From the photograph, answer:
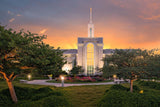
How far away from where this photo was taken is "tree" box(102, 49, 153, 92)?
1335 cm

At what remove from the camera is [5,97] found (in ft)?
38.7

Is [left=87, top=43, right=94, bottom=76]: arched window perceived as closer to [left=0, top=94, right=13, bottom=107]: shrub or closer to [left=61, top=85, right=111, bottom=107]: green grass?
[left=61, top=85, right=111, bottom=107]: green grass

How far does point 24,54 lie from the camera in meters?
9.80

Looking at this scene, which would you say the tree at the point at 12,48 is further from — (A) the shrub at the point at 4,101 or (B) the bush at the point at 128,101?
(B) the bush at the point at 128,101

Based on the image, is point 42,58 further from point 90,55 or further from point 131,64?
point 90,55

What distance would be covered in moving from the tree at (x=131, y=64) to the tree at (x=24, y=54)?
5722 millimetres

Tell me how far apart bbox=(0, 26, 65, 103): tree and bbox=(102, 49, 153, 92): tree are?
5722 millimetres

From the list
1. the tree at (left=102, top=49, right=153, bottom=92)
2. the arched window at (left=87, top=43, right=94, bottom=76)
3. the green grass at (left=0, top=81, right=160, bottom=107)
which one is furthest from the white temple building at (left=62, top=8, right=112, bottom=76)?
the tree at (left=102, top=49, right=153, bottom=92)

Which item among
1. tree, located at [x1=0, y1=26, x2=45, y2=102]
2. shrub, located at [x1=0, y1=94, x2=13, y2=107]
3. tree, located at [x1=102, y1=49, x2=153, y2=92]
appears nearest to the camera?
tree, located at [x1=0, y1=26, x2=45, y2=102]

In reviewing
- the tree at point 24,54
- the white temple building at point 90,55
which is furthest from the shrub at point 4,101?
the white temple building at point 90,55

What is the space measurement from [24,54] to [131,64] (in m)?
9.63

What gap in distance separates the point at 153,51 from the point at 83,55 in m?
40.6

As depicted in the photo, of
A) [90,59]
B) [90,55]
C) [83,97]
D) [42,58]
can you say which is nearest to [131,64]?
[83,97]

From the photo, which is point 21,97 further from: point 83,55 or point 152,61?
point 83,55
